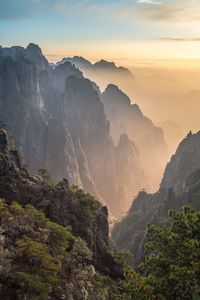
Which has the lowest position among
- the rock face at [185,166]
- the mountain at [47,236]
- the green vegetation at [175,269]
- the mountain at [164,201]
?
the green vegetation at [175,269]


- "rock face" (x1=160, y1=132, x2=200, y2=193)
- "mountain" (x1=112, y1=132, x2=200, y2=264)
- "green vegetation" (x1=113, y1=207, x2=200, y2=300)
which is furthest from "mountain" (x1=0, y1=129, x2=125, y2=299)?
"rock face" (x1=160, y1=132, x2=200, y2=193)

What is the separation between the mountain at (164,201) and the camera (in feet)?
351

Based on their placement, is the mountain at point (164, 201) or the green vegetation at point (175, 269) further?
the mountain at point (164, 201)

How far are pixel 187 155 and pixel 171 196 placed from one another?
58.3m

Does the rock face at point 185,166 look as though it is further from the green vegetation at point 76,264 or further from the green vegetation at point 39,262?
the green vegetation at point 76,264

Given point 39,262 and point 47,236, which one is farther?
point 47,236

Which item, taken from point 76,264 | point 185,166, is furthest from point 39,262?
point 185,166

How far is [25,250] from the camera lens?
3092 cm

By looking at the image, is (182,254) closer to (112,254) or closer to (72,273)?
(72,273)

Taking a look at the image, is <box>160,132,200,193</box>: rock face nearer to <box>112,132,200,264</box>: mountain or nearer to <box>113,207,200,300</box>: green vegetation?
<box>112,132,200,264</box>: mountain

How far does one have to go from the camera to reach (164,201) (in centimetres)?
11750

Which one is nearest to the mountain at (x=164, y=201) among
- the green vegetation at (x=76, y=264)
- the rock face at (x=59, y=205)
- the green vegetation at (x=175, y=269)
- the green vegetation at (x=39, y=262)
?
the rock face at (x=59, y=205)

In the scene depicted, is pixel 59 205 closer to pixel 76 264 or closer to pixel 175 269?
pixel 76 264

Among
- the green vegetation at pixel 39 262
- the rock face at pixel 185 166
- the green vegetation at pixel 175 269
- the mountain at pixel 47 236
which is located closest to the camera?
the green vegetation at pixel 175 269
